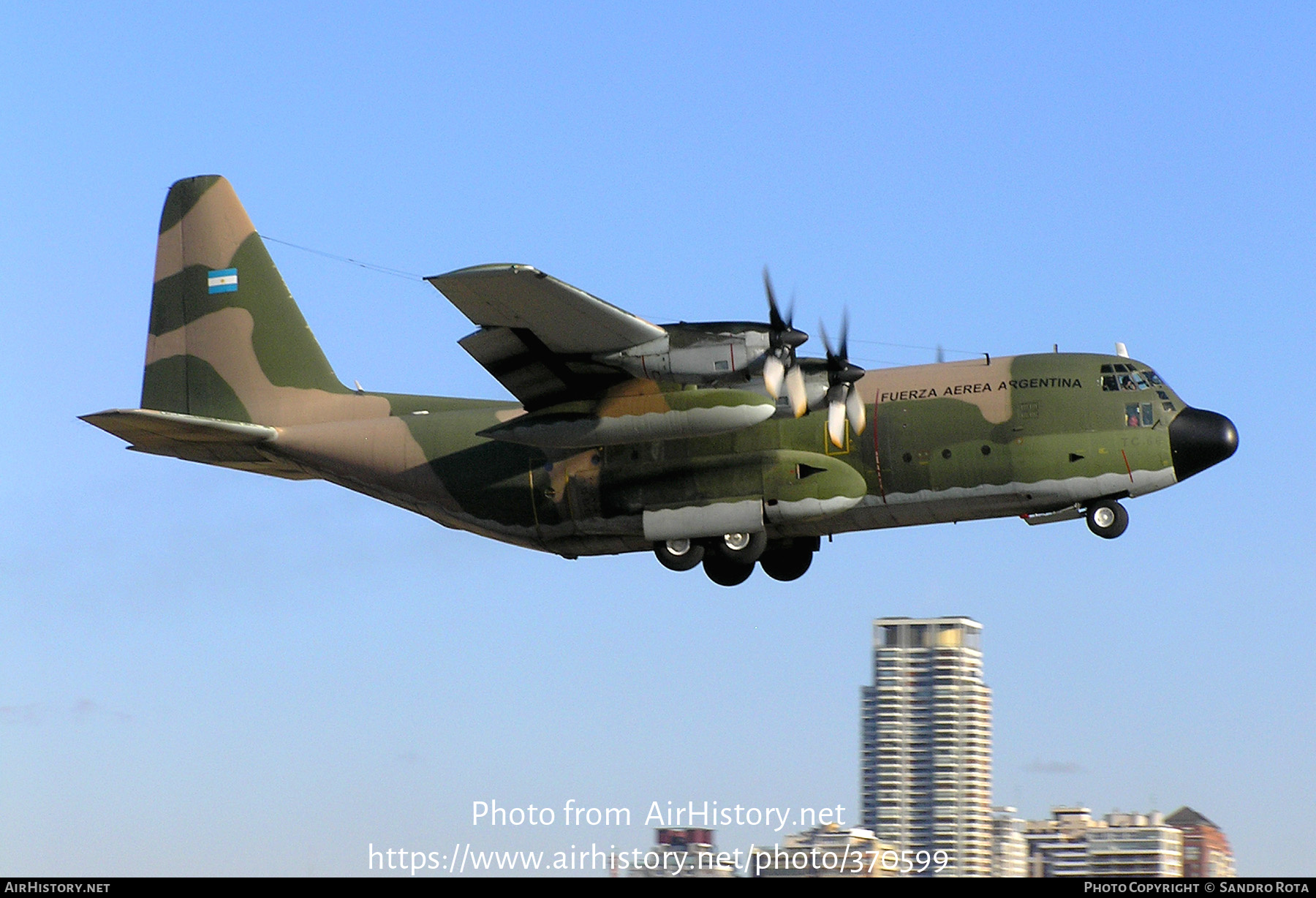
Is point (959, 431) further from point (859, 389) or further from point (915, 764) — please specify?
point (915, 764)

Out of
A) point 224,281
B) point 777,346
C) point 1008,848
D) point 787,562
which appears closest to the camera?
point 777,346

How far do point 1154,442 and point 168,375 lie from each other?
54.0ft

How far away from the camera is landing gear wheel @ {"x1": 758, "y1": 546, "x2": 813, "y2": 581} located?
2377 centimetres

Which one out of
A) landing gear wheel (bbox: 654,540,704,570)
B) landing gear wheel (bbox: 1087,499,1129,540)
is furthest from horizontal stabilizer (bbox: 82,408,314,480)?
landing gear wheel (bbox: 1087,499,1129,540)

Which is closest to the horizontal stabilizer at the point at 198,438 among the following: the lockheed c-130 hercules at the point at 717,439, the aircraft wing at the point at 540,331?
the lockheed c-130 hercules at the point at 717,439

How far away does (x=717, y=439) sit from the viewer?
22406mm

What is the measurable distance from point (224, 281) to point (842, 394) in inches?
461

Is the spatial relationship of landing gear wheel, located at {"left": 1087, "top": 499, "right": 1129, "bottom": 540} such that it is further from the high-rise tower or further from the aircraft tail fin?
the high-rise tower

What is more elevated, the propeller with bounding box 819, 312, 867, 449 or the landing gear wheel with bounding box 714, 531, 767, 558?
the propeller with bounding box 819, 312, 867, 449

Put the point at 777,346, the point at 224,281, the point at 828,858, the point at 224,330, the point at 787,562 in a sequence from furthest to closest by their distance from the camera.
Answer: the point at 828,858
the point at 224,281
the point at 224,330
the point at 787,562
the point at 777,346

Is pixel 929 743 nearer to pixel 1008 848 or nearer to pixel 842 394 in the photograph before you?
pixel 1008 848

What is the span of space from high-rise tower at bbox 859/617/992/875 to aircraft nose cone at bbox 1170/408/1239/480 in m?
39.9

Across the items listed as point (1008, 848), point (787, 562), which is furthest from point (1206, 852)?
point (787, 562)
